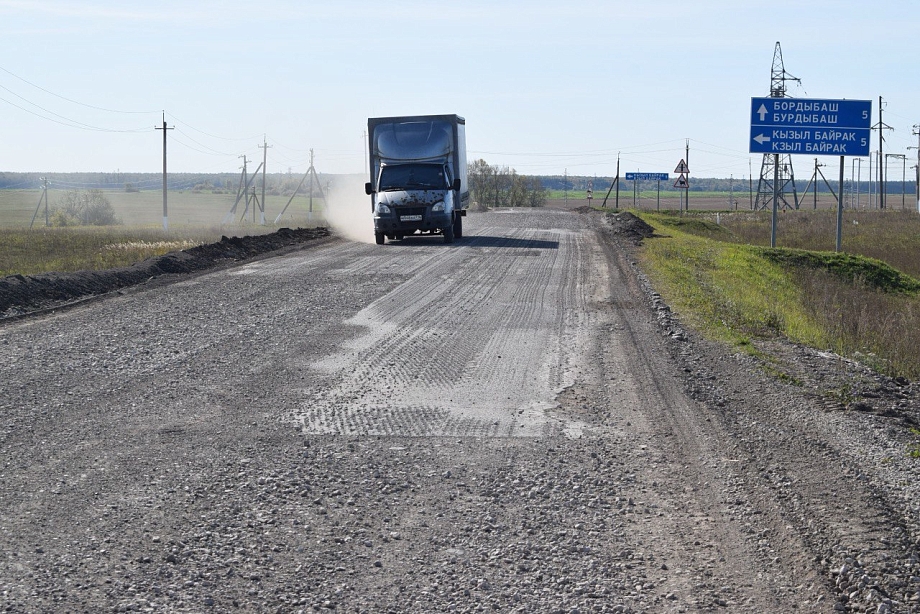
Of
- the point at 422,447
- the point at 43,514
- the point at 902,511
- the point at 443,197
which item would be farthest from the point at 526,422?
the point at 443,197

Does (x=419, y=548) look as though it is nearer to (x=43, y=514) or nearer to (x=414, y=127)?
(x=43, y=514)

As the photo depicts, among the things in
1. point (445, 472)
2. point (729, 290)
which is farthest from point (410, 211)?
point (445, 472)

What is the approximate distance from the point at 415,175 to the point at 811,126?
36.2 ft

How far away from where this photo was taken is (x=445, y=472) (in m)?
6.15

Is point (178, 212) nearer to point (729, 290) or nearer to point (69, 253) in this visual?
point (69, 253)

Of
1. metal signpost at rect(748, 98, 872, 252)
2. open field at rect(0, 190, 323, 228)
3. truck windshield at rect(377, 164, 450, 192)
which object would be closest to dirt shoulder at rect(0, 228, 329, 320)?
truck windshield at rect(377, 164, 450, 192)

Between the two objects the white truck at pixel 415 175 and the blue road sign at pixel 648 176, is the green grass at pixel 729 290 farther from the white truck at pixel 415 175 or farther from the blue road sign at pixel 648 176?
the blue road sign at pixel 648 176

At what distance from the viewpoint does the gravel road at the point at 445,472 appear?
14.5 ft

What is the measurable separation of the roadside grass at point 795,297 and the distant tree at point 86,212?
64.1 meters

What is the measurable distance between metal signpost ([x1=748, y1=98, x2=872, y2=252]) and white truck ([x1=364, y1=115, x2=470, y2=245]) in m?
8.46

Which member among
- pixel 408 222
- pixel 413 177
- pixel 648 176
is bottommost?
pixel 408 222

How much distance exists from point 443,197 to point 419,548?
22.4 m

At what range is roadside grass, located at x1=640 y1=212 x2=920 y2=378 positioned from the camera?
12945 mm

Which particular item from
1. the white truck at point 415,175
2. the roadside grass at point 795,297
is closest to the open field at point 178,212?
the white truck at point 415,175
